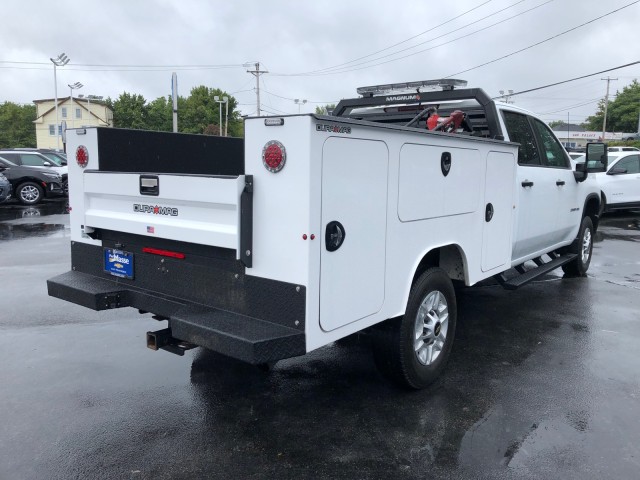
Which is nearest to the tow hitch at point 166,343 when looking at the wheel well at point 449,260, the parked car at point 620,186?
Result: the wheel well at point 449,260

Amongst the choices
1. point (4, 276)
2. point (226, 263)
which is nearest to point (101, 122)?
point (4, 276)

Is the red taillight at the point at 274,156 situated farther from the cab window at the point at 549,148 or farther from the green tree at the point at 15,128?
the green tree at the point at 15,128

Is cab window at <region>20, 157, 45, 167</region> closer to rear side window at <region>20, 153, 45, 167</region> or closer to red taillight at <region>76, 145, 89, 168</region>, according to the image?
rear side window at <region>20, 153, 45, 167</region>

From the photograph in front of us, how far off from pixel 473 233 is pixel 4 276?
21.3 feet

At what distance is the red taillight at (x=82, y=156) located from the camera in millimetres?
4219

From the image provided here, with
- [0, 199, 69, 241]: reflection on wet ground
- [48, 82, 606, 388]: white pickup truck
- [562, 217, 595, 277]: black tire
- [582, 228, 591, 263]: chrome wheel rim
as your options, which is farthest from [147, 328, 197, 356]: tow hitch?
[0, 199, 69, 241]: reflection on wet ground

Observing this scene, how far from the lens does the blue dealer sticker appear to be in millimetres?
4016

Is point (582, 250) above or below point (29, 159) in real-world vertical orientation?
below

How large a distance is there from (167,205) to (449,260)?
7.56 ft

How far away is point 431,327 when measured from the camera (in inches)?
165

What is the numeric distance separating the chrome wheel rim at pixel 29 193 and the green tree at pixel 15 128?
92.0 m

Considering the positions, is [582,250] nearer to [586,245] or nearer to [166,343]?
[586,245]

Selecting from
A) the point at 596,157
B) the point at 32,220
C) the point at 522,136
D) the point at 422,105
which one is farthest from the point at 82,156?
the point at 32,220

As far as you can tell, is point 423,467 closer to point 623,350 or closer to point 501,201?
point 501,201
